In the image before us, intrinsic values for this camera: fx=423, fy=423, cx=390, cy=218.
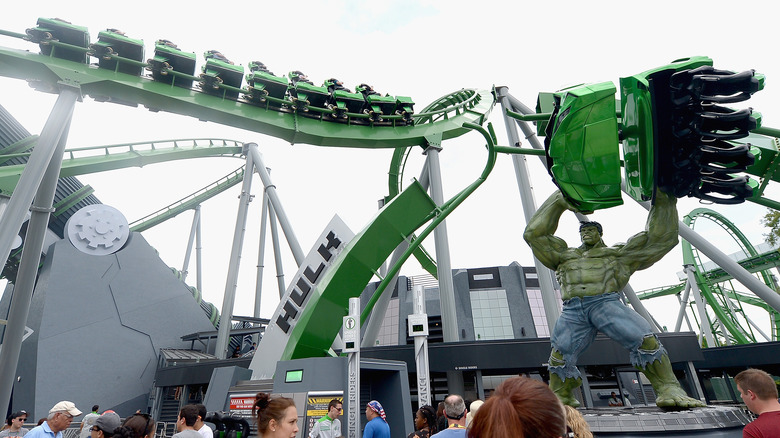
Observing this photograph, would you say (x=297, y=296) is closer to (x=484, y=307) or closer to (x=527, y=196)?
(x=527, y=196)

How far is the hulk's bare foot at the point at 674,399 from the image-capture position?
4.77 m

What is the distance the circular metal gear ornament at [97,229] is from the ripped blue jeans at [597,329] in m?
20.6

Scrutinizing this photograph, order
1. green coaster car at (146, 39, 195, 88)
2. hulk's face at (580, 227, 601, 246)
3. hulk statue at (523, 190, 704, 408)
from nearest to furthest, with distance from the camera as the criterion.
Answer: hulk statue at (523, 190, 704, 408)
hulk's face at (580, 227, 601, 246)
green coaster car at (146, 39, 195, 88)

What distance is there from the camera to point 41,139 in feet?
28.4

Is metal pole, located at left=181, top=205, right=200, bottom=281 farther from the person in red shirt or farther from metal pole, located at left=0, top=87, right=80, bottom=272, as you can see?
the person in red shirt

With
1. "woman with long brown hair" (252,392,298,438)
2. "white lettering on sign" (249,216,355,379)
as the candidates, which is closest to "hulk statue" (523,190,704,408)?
"woman with long brown hair" (252,392,298,438)

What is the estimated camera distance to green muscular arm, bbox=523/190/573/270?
5949 mm

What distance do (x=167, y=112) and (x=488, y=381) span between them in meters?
18.2

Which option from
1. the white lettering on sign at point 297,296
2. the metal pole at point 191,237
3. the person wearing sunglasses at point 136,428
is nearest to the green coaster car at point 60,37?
the white lettering on sign at point 297,296

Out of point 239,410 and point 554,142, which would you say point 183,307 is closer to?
point 239,410

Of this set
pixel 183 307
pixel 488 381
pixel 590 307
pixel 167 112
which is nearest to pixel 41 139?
pixel 167 112

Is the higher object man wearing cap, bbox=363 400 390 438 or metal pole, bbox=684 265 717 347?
metal pole, bbox=684 265 717 347

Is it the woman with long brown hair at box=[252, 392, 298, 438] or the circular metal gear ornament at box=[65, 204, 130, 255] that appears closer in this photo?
the woman with long brown hair at box=[252, 392, 298, 438]

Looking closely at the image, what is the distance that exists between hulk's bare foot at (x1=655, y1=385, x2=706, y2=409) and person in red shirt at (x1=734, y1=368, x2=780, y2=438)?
2.51 m
